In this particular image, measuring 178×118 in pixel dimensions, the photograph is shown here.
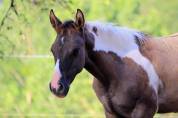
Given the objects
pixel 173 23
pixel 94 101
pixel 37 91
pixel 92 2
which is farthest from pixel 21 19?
pixel 173 23

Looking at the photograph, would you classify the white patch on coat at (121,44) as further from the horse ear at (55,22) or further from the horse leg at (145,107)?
the horse ear at (55,22)

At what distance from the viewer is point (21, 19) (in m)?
7.97

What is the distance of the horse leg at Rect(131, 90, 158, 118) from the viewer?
5988 millimetres

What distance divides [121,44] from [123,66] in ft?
0.64

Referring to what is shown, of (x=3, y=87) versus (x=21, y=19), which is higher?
(x=21, y=19)

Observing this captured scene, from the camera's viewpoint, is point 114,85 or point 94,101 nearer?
point 114,85

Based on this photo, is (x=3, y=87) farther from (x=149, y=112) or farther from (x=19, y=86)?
(x=149, y=112)

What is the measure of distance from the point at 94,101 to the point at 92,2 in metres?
5.81

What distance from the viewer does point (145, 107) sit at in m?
6.01

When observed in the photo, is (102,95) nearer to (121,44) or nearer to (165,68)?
(121,44)

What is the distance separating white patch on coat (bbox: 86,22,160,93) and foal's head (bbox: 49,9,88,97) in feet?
0.86

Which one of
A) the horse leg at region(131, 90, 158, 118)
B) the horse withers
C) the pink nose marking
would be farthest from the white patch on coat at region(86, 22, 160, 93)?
the pink nose marking

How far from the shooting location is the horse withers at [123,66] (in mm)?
5730

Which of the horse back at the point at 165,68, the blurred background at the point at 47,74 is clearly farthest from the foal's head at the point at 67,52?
the blurred background at the point at 47,74
